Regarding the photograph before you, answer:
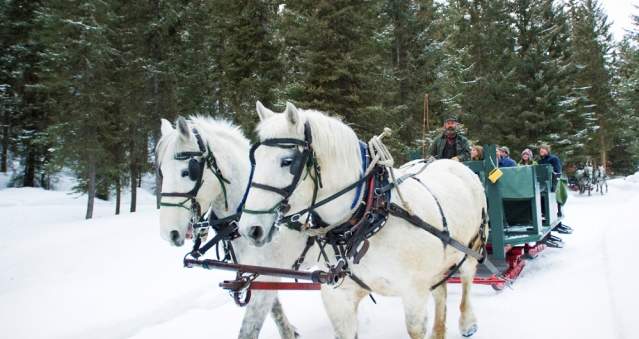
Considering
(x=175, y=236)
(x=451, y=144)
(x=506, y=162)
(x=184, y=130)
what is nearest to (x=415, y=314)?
(x=175, y=236)

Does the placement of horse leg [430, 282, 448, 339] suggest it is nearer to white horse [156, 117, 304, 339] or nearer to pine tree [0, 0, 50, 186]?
white horse [156, 117, 304, 339]

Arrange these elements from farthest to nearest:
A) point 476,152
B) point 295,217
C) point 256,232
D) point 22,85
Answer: point 22,85, point 476,152, point 295,217, point 256,232

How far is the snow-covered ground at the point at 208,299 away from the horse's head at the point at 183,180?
6.09 feet

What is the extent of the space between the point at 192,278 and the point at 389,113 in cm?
993

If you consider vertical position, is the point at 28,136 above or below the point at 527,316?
above

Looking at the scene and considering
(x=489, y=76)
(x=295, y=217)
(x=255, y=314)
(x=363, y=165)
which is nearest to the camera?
(x=295, y=217)

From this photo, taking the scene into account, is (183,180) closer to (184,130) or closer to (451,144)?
(184,130)

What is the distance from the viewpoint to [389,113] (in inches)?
618

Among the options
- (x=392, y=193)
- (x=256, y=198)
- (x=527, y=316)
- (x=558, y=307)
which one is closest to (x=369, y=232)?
(x=392, y=193)

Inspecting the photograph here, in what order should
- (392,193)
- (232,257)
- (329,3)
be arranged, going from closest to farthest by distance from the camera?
(392,193)
(232,257)
(329,3)

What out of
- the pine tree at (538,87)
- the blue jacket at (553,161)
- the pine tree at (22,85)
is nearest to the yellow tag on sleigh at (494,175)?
the blue jacket at (553,161)

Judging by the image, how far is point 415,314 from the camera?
302cm

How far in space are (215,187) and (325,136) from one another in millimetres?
1735

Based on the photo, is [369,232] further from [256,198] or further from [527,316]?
[527,316]
